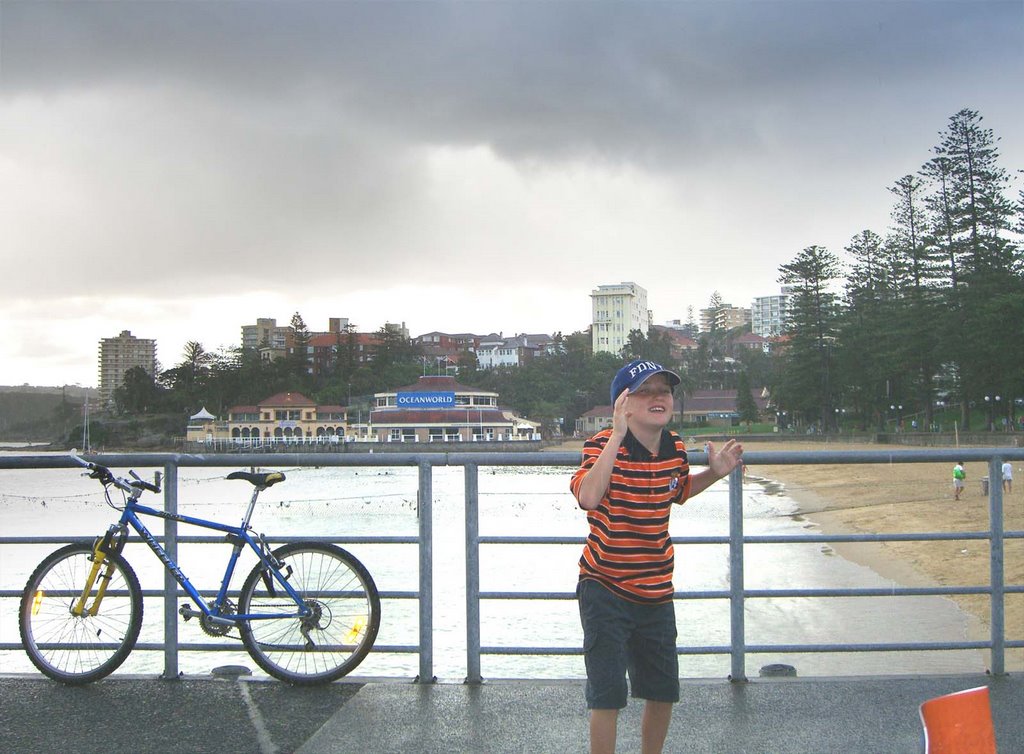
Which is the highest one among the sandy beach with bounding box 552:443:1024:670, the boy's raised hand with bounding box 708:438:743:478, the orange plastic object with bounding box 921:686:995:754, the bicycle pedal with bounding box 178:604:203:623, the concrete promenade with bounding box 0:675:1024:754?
the boy's raised hand with bounding box 708:438:743:478

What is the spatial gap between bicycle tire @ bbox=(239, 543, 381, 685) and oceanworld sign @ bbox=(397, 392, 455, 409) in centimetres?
10145

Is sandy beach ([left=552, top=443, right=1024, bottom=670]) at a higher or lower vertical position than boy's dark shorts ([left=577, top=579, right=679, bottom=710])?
lower

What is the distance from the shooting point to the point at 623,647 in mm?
3109

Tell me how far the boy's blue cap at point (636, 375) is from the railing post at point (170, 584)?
8.83 ft

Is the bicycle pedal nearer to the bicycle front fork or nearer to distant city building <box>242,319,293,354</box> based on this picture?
the bicycle front fork

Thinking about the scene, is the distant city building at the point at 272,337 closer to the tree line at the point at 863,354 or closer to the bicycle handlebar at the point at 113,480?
the tree line at the point at 863,354

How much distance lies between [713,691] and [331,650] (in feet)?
6.26

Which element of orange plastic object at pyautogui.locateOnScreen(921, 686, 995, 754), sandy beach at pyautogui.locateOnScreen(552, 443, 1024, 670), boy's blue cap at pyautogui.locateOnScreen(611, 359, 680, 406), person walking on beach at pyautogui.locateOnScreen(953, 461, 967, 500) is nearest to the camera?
orange plastic object at pyautogui.locateOnScreen(921, 686, 995, 754)

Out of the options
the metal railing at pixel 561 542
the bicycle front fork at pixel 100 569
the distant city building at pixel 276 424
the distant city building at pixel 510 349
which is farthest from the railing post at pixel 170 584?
the distant city building at pixel 510 349

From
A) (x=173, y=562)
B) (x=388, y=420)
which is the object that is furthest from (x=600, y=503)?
(x=388, y=420)

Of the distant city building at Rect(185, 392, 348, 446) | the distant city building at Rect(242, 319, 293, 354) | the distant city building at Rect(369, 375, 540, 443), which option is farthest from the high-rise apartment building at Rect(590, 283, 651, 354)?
the distant city building at Rect(242, 319, 293, 354)

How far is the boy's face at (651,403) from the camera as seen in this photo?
315 centimetres

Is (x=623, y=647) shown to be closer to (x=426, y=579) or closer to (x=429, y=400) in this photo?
(x=426, y=579)

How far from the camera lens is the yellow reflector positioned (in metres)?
4.77
